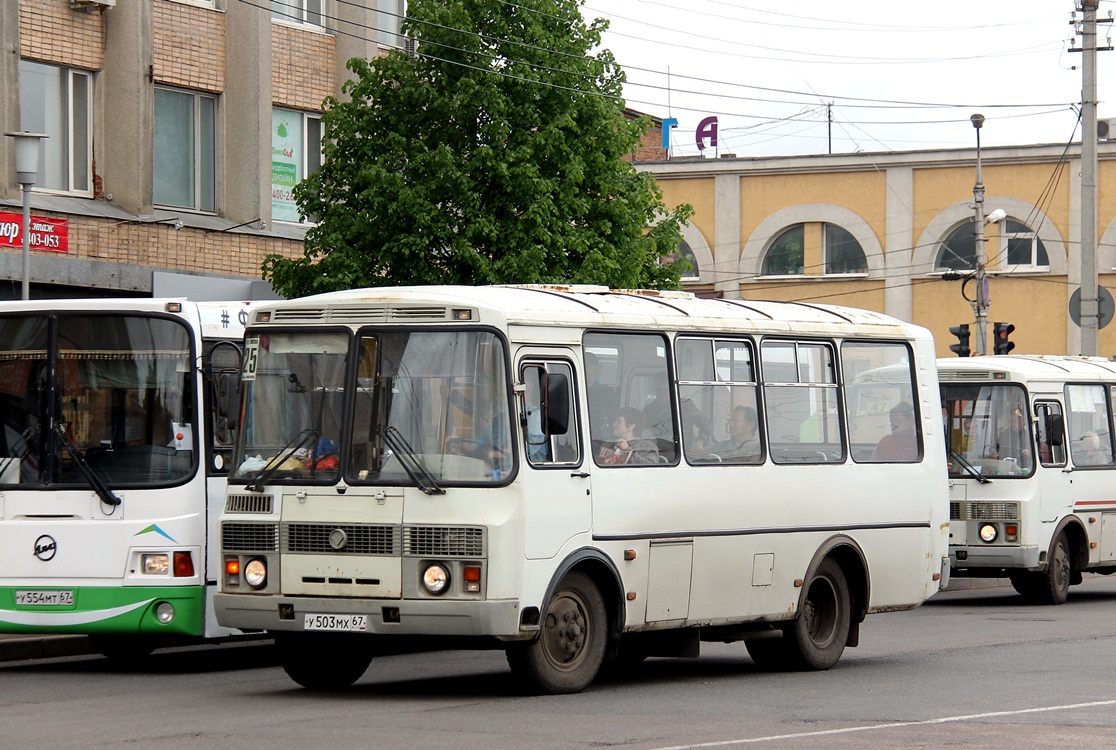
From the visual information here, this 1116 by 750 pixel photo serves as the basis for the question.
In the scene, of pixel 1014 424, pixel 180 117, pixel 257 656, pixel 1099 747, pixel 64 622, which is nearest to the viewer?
pixel 1099 747

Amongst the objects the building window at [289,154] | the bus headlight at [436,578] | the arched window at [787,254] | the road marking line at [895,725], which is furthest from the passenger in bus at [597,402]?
the arched window at [787,254]

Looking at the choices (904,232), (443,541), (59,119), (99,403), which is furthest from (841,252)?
(443,541)

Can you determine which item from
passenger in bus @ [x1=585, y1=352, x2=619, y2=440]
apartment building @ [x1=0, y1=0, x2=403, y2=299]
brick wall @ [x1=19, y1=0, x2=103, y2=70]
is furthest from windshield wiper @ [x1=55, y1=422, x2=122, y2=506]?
brick wall @ [x1=19, y1=0, x2=103, y2=70]

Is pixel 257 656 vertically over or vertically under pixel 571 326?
under

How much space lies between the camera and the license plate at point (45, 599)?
13.6 metres

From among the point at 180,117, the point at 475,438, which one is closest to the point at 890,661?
the point at 475,438

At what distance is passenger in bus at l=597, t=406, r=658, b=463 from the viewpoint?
496 inches

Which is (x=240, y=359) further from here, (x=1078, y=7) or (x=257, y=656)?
(x=1078, y=7)

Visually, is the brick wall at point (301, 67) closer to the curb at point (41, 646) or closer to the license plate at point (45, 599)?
the curb at point (41, 646)

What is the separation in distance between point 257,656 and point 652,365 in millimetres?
4863

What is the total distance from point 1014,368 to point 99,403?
12.1 m

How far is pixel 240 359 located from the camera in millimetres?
14234

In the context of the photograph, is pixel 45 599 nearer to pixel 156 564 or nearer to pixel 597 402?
pixel 156 564

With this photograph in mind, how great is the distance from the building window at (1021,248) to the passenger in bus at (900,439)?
37.4 m
